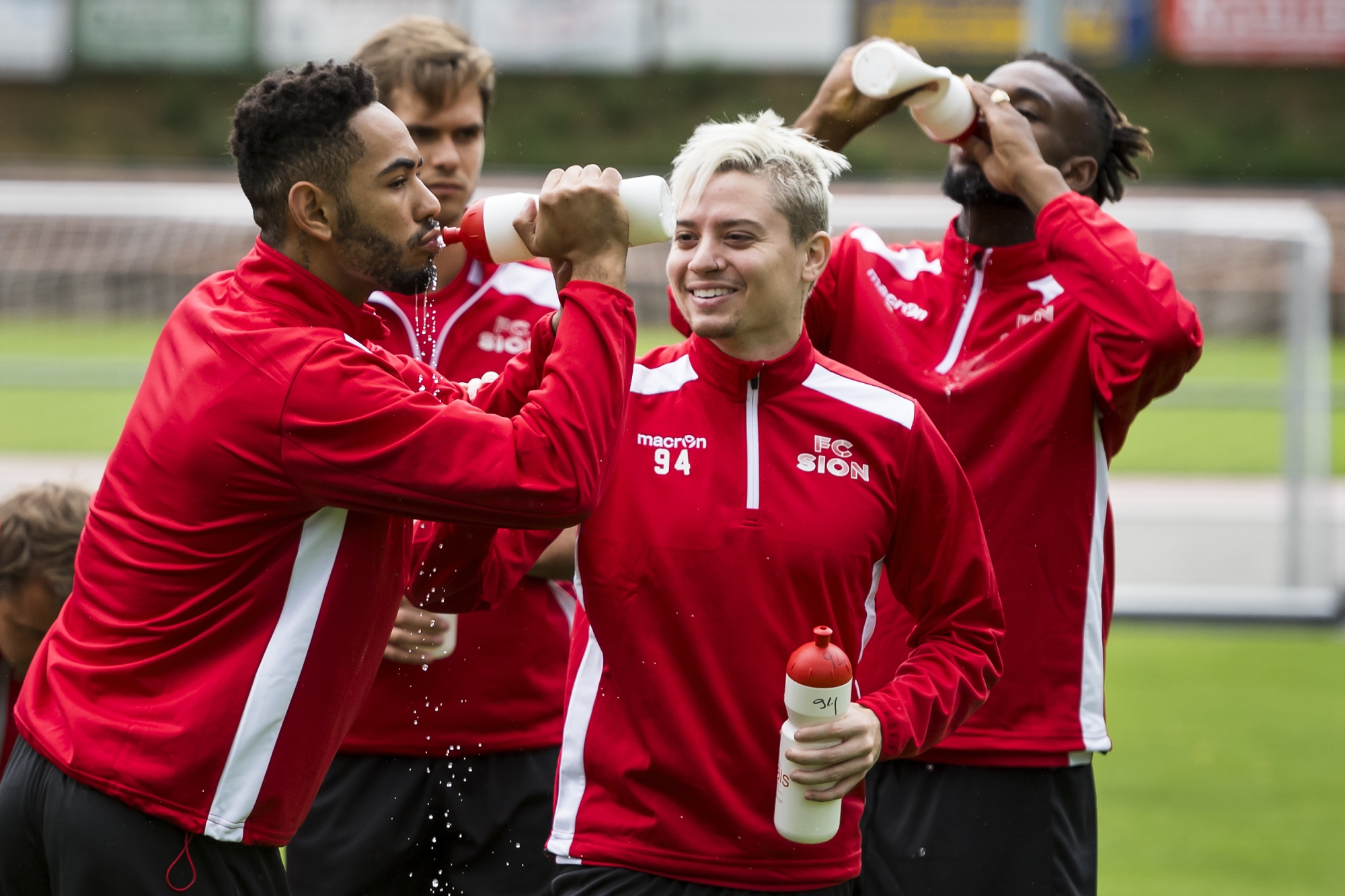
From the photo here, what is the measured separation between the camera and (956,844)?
11.4 ft

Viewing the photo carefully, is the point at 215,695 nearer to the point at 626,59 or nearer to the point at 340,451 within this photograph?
the point at 340,451

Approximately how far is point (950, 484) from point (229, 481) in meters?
1.32

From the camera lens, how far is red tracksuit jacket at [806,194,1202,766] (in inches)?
136

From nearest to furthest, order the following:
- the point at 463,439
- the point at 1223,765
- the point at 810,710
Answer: the point at 463,439 < the point at 810,710 < the point at 1223,765

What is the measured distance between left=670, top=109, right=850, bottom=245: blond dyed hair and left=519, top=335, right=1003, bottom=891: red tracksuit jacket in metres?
0.29

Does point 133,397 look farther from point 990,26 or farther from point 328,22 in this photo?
point 990,26

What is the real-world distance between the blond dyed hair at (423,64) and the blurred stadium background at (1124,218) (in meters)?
0.95

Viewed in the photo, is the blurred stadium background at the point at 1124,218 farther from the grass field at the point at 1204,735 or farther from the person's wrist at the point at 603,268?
the person's wrist at the point at 603,268

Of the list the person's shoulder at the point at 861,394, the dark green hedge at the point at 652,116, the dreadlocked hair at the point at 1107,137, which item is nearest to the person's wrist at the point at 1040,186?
the dreadlocked hair at the point at 1107,137

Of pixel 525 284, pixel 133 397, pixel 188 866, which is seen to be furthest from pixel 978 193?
pixel 133 397

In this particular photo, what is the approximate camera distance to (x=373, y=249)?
2791 mm

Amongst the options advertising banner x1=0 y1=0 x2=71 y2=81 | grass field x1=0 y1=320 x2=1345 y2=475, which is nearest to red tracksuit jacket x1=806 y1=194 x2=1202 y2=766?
grass field x1=0 y1=320 x2=1345 y2=475

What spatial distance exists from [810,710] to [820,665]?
3.3 inches

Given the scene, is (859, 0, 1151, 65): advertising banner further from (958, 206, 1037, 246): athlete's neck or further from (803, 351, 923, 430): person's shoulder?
(803, 351, 923, 430): person's shoulder
